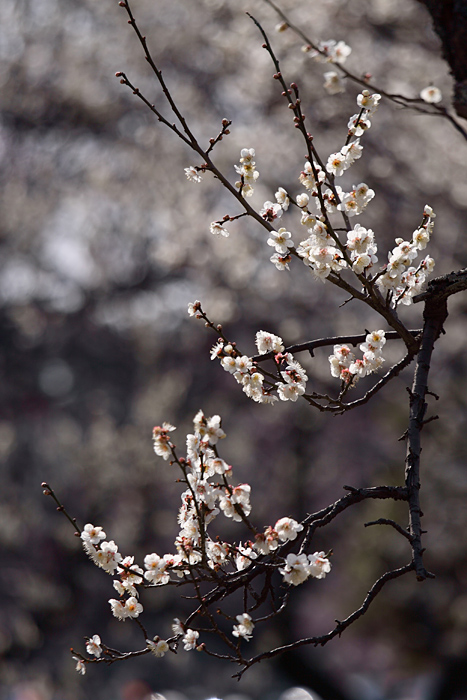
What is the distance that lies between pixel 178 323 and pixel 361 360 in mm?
8987

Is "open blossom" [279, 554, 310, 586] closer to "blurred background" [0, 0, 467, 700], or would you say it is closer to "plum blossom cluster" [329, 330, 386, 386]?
"plum blossom cluster" [329, 330, 386, 386]

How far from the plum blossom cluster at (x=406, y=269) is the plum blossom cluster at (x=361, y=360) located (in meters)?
0.13

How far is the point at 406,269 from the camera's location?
2.09m

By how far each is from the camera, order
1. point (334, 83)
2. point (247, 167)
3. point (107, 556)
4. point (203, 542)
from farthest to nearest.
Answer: point (334, 83) < point (247, 167) < point (107, 556) < point (203, 542)

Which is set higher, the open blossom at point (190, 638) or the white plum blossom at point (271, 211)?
the white plum blossom at point (271, 211)

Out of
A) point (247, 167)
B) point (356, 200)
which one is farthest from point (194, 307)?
point (356, 200)

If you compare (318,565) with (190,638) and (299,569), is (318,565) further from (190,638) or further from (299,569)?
(190,638)

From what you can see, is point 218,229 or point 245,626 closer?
point 245,626

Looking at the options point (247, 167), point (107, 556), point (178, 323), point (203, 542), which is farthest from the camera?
point (178, 323)

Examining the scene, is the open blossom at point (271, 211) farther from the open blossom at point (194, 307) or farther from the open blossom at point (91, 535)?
the open blossom at point (91, 535)

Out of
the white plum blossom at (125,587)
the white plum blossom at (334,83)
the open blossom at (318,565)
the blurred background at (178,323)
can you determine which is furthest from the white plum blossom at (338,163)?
the blurred background at (178,323)

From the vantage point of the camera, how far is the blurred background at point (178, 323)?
747 centimetres

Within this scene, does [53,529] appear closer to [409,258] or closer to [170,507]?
[170,507]

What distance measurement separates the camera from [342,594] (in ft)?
49.9
